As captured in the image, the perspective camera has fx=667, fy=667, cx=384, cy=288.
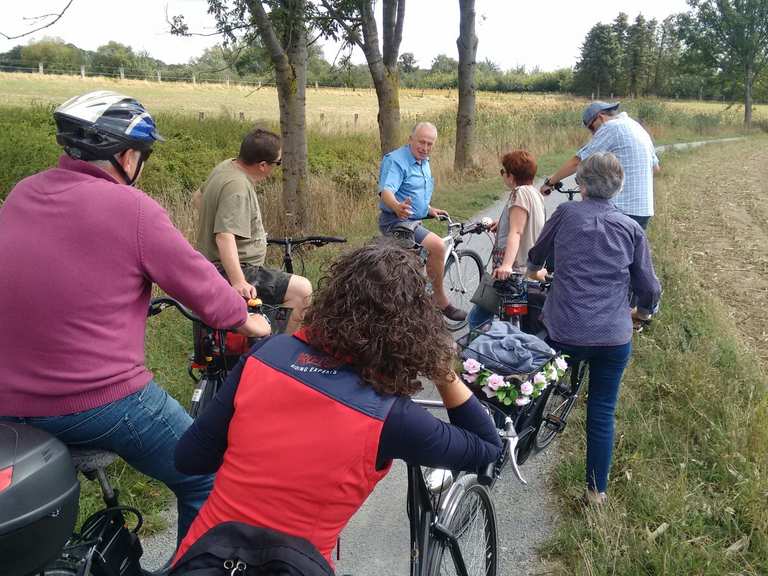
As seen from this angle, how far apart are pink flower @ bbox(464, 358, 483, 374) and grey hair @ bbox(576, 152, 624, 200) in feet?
3.51

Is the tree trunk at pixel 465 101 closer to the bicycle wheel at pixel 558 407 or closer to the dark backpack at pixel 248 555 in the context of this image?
the bicycle wheel at pixel 558 407

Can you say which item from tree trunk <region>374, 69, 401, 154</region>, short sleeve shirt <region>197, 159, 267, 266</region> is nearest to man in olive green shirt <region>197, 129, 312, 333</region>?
short sleeve shirt <region>197, 159, 267, 266</region>

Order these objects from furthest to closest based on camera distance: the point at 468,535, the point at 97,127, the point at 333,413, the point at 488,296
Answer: the point at 488,296
the point at 468,535
the point at 97,127
the point at 333,413

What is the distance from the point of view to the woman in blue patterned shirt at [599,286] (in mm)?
3287

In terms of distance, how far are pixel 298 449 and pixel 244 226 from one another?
8.45 feet

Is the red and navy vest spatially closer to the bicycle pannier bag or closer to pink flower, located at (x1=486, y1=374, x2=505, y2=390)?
pink flower, located at (x1=486, y1=374, x2=505, y2=390)

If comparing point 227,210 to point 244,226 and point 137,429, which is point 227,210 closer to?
point 244,226

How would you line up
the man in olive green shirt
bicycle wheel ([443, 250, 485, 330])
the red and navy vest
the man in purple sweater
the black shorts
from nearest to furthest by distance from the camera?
the red and navy vest → the man in purple sweater → the man in olive green shirt → the black shorts → bicycle wheel ([443, 250, 485, 330])

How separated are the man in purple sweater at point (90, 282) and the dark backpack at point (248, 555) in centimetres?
67

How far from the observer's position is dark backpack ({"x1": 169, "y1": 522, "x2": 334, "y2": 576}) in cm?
153

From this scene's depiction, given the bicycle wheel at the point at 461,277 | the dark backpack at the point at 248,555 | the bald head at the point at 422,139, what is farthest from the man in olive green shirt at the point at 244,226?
the bicycle wheel at the point at 461,277

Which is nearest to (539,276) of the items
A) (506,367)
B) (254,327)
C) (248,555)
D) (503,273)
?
(503,273)

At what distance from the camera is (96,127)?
209 centimetres

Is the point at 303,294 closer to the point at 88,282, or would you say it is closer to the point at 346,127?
the point at 88,282
